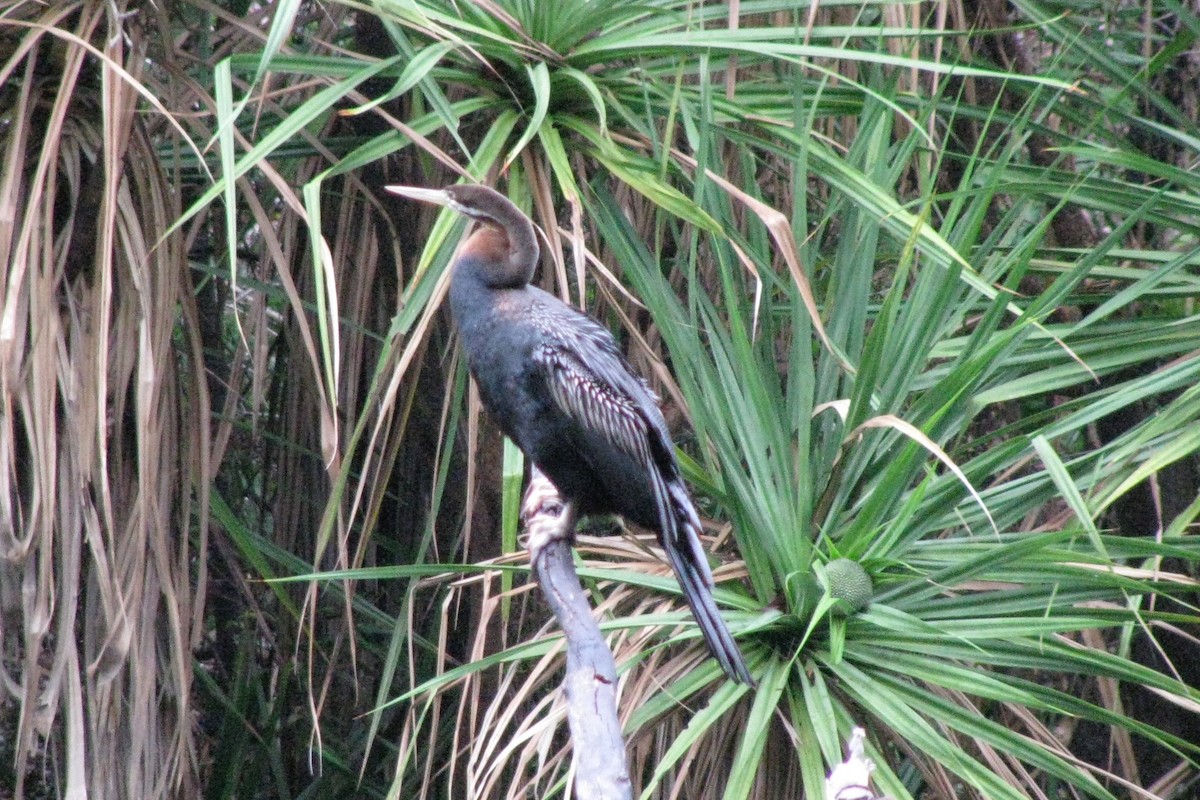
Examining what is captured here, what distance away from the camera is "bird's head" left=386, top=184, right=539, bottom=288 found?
255cm

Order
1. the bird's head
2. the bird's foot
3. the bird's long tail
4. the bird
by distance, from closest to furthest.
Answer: the bird's long tail < the bird's foot < the bird < the bird's head

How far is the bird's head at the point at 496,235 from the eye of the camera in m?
2.55

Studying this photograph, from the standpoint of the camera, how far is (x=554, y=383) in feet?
8.08

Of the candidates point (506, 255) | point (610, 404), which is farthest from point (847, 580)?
point (506, 255)

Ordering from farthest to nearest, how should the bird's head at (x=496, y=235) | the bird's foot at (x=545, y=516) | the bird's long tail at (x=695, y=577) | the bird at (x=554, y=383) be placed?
the bird's head at (x=496, y=235) < the bird at (x=554, y=383) < the bird's foot at (x=545, y=516) < the bird's long tail at (x=695, y=577)

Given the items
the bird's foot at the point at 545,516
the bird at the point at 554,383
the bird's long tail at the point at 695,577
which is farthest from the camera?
the bird at the point at 554,383

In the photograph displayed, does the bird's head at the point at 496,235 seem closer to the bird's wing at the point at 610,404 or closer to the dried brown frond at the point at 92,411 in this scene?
the bird's wing at the point at 610,404

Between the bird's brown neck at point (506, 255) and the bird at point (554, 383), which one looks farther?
the bird's brown neck at point (506, 255)

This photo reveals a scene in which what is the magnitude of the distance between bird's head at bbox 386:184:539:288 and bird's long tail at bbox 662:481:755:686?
1.62ft

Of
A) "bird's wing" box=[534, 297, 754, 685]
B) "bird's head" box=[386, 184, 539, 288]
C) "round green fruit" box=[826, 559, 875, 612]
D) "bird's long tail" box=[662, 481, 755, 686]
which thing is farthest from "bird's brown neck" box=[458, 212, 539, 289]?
"round green fruit" box=[826, 559, 875, 612]

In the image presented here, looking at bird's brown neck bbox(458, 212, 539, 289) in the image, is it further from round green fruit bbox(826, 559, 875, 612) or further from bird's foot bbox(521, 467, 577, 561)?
round green fruit bbox(826, 559, 875, 612)

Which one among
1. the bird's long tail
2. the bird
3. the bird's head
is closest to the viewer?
the bird's long tail

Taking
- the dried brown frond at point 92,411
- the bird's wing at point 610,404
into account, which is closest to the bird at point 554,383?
the bird's wing at point 610,404

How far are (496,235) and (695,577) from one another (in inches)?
29.6
